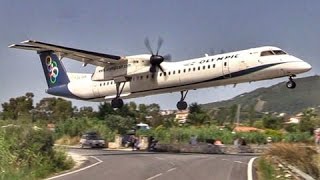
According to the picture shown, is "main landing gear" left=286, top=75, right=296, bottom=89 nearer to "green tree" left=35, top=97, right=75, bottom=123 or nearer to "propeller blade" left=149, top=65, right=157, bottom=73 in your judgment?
"propeller blade" left=149, top=65, right=157, bottom=73

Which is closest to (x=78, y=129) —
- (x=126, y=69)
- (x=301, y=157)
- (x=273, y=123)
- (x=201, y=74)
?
(x=126, y=69)

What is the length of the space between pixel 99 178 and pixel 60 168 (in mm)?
6439

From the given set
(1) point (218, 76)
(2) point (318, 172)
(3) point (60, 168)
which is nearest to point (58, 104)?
(1) point (218, 76)

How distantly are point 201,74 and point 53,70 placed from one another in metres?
15.1

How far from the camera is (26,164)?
942 inches

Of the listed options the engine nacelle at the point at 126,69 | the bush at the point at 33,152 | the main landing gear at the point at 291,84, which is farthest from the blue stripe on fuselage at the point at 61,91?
the bush at the point at 33,152

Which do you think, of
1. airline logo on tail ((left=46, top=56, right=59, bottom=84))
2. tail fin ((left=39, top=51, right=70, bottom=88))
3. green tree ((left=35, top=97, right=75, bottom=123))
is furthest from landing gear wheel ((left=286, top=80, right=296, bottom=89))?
green tree ((left=35, top=97, right=75, bottom=123))

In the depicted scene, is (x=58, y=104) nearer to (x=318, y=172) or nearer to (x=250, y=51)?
(x=250, y=51)

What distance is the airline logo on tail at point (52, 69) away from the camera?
51.3 metres

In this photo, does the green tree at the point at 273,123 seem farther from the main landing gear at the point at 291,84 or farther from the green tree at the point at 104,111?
the main landing gear at the point at 291,84

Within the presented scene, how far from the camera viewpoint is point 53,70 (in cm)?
5141

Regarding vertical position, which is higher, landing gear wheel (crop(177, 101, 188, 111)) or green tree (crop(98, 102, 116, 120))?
green tree (crop(98, 102, 116, 120))

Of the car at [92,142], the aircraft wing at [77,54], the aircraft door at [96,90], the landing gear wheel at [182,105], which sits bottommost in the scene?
the car at [92,142]

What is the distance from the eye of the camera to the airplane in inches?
1526
